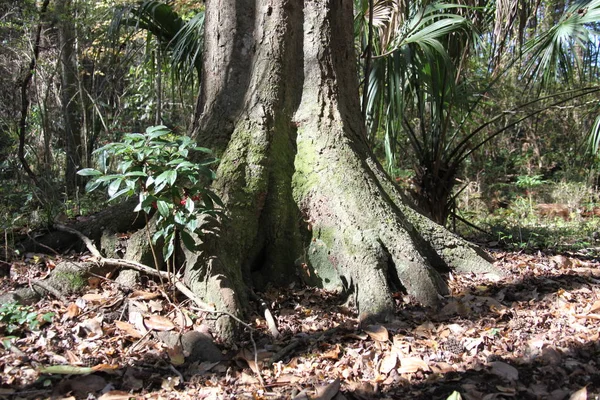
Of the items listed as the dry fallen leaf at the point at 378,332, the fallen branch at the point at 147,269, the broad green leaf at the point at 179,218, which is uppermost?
the broad green leaf at the point at 179,218

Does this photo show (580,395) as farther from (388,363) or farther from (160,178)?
(160,178)

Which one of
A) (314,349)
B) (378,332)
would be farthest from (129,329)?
(378,332)

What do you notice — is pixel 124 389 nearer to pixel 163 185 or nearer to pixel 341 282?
pixel 163 185

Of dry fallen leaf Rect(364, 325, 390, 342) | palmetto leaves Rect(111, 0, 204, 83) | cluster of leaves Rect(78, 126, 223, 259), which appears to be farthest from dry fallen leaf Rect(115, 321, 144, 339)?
palmetto leaves Rect(111, 0, 204, 83)

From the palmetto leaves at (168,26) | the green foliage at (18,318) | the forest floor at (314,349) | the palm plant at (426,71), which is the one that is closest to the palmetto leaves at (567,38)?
the palm plant at (426,71)

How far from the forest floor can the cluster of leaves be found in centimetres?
54

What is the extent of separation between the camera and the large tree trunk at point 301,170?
11.0ft

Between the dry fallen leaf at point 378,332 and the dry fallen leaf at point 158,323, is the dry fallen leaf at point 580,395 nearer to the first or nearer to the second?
the dry fallen leaf at point 378,332

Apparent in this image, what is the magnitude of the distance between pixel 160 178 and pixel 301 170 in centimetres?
124

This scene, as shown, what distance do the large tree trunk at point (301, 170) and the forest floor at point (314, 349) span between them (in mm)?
236

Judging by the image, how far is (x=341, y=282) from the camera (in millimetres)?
3414

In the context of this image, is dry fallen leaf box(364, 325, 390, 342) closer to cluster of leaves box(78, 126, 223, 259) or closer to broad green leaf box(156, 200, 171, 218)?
cluster of leaves box(78, 126, 223, 259)

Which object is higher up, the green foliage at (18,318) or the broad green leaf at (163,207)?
the broad green leaf at (163,207)

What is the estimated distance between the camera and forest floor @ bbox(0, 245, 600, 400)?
2.41 metres
